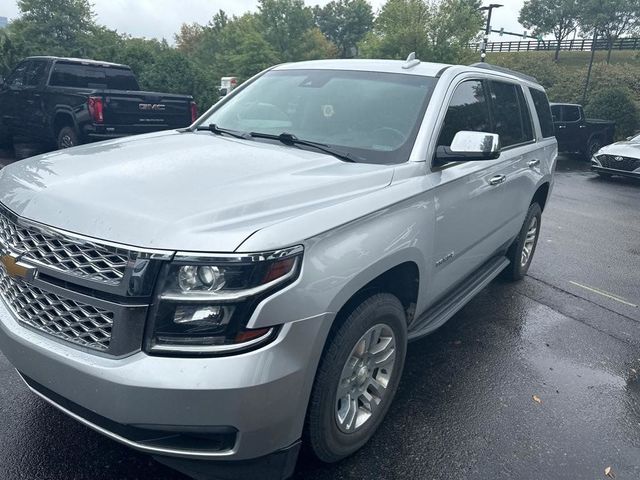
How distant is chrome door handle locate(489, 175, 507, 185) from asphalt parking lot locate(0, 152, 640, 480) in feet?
3.93

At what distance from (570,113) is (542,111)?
11.7 metres

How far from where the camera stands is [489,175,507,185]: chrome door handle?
12.7ft

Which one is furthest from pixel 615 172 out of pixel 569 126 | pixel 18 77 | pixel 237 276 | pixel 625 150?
pixel 237 276

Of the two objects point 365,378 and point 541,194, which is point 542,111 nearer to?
point 541,194

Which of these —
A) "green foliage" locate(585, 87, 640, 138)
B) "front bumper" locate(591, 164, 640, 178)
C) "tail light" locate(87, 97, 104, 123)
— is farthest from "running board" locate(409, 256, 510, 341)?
"green foliage" locate(585, 87, 640, 138)

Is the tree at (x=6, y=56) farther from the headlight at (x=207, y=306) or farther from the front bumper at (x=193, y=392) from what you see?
the headlight at (x=207, y=306)

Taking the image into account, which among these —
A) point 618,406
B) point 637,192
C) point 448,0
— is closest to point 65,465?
point 618,406

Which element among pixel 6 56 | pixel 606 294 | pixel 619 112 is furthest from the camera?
pixel 619 112

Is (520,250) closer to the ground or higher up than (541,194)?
closer to the ground

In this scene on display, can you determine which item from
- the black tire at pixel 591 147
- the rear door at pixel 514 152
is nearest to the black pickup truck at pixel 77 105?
the rear door at pixel 514 152

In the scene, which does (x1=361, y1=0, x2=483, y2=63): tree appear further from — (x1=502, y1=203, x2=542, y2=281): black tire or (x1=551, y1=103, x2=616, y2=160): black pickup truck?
(x1=502, y1=203, x2=542, y2=281): black tire

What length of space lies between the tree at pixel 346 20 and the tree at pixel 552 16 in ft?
67.9

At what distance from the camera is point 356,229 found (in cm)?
239

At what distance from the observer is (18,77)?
34.2ft
